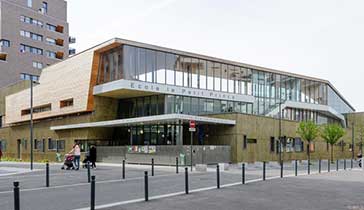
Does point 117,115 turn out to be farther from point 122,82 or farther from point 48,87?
point 48,87

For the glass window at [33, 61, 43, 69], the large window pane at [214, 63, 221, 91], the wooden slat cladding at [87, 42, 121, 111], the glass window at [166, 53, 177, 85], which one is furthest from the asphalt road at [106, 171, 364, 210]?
the glass window at [33, 61, 43, 69]

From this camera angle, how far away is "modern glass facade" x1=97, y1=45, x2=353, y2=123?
139 ft

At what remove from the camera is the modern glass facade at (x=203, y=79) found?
42344 mm

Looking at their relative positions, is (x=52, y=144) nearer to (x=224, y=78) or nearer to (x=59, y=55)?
(x=224, y=78)

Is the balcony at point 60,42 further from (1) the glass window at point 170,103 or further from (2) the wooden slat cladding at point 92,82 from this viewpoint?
(1) the glass window at point 170,103

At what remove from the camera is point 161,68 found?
43500mm

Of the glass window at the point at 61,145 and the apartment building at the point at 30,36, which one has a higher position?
the apartment building at the point at 30,36

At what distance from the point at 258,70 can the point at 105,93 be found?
19.4 m

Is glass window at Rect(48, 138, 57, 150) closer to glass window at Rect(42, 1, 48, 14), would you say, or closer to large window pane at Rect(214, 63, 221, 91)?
large window pane at Rect(214, 63, 221, 91)

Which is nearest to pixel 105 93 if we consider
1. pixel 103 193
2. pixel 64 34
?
pixel 103 193

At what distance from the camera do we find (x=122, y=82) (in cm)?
4047

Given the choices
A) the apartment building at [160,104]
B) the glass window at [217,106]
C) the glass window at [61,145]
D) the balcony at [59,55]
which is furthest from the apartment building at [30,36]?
the glass window at [217,106]

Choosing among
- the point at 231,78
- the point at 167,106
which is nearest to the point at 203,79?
the point at 231,78

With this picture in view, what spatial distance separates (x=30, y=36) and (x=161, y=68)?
152 ft
